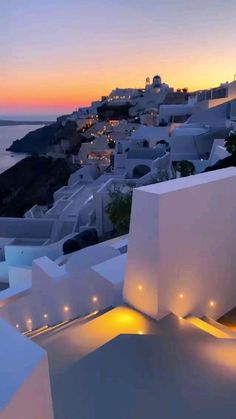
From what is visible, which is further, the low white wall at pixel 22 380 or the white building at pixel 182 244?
the white building at pixel 182 244

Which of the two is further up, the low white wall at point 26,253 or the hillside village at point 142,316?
the hillside village at point 142,316

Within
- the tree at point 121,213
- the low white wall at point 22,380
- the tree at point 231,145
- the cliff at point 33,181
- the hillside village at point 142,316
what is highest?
the tree at point 231,145

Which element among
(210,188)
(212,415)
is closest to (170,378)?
(212,415)

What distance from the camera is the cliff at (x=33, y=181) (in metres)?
31.4

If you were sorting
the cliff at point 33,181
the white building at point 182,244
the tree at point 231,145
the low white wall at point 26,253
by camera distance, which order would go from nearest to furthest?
the white building at point 182,244
the low white wall at point 26,253
the tree at point 231,145
the cliff at point 33,181

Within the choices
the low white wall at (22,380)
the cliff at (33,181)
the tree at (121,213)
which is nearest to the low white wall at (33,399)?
the low white wall at (22,380)

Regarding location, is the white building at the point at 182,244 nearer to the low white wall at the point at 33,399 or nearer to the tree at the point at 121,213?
the low white wall at the point at 33,399

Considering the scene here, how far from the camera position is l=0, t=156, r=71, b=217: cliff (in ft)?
103

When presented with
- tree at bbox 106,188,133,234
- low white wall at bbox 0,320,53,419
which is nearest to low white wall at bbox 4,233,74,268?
tree at bbox 106,188,133,234

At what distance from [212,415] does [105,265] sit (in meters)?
3.32

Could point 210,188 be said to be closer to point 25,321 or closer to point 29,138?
point 25,321

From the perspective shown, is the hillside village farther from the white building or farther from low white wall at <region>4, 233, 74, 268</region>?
low white wall at <region>4, 233, 74, 268</region>

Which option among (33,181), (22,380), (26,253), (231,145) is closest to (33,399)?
(22,380)

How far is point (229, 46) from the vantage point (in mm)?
24703
